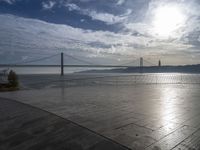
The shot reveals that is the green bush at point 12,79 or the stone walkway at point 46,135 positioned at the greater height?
the green bush at point 12,79

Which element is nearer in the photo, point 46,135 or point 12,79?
point 46,135

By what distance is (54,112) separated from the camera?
4250 millimetres

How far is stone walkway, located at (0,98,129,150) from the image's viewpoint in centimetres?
258

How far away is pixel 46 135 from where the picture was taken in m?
2.99

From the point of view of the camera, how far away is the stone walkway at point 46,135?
2576 mm

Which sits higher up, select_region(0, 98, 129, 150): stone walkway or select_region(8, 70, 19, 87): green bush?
select_region(8, 70, 19, 87): green bush

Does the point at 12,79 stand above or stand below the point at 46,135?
above

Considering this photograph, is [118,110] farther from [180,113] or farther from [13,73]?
[13,73]

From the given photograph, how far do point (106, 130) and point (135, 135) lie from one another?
0.50 m

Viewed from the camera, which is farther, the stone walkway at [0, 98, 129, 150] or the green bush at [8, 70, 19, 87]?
the green bush at [8, 70, 19, 87]

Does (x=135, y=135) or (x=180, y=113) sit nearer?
(x=135, y=135)

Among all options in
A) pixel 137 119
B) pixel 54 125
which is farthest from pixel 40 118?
pixel 137 119

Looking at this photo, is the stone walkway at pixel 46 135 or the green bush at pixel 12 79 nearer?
the stone walkway at pixel 46 135

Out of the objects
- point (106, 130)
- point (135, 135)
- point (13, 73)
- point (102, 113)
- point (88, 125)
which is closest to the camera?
point (135, 135)
